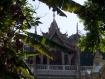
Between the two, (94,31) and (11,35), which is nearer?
(11,35)

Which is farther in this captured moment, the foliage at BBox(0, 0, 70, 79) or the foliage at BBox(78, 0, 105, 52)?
the foliage at BBox(78, 0, 105, 52)

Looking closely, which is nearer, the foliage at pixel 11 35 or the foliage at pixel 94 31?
the foliage at pixel 11 35

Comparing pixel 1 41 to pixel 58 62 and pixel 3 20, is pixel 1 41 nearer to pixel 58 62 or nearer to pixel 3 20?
pixel 3 20

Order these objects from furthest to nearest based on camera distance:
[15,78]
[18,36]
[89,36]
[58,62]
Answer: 1. [58,62]
2. [89,36]
3. [18,36]
4. [15,78]

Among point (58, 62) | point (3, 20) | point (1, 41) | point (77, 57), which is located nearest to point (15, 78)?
point (1, 41)

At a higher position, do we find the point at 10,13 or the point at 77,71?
the point at 10,13

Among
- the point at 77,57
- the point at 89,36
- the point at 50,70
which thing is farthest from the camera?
the point at 77,57

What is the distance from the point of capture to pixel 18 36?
6.50 metres

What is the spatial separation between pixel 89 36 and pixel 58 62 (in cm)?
1600

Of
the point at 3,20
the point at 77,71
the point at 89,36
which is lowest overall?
the point at 77,71

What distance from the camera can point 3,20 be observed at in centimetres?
591

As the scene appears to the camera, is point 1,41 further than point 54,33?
No

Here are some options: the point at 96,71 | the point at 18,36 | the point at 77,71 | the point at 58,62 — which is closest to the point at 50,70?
the point at 77,71

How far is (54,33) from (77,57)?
2.72 m
